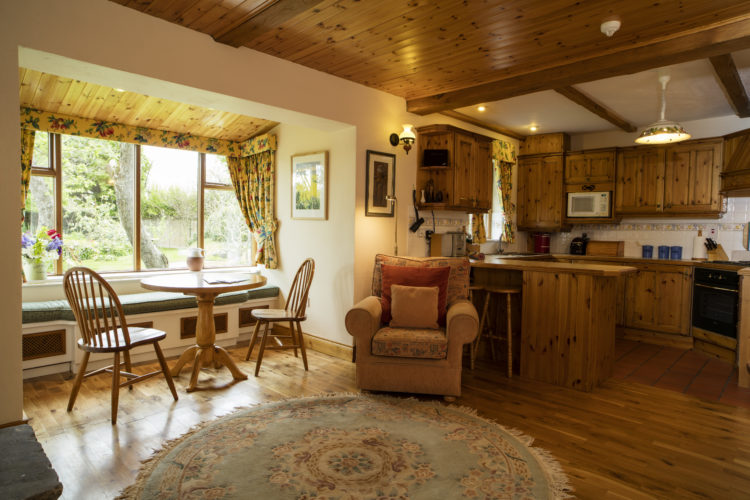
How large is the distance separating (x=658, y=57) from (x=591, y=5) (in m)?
0.83

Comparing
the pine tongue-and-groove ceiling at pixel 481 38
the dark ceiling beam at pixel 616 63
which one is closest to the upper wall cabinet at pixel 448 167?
the dark ceiling beam at pixel 616 63

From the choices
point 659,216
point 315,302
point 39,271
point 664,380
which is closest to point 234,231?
point 315,302

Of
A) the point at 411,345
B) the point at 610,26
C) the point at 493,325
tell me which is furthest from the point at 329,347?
the point at 610,26

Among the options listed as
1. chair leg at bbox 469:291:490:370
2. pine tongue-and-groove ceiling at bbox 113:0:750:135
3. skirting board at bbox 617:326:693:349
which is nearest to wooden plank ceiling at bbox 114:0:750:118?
pine tongue-and-groove ceiling at bbox 113:0:750:135

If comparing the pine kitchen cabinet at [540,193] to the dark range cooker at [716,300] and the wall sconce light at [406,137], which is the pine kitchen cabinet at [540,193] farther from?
the wall sconce light at [406,137]

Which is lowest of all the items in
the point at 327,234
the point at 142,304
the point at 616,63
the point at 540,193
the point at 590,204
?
the point at 142,304

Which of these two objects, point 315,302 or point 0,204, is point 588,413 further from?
point 0,204

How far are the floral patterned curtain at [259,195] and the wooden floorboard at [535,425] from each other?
157 centimetres

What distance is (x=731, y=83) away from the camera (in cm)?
375

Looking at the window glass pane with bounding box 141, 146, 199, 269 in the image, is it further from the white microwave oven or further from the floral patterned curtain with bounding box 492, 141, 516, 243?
the white microwave oven

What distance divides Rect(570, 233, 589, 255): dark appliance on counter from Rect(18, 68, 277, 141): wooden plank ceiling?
439 centimetres

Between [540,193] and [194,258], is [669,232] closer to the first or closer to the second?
[540,193]

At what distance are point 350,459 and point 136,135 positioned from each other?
3892mm

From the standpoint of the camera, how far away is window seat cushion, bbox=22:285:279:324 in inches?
136
